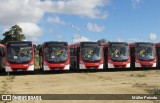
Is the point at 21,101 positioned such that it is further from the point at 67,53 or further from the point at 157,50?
the point at 157,50

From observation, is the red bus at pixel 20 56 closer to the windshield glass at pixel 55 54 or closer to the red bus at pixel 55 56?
the red bus at pixel 55 56

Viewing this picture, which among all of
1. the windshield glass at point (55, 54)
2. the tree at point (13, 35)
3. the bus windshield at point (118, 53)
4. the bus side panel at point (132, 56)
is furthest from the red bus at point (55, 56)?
the tree at point (13, 35)

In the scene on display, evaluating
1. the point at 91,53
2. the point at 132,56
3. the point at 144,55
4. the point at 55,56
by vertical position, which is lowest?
the point at 132,56

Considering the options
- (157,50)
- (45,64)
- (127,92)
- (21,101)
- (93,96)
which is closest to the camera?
(21,101)

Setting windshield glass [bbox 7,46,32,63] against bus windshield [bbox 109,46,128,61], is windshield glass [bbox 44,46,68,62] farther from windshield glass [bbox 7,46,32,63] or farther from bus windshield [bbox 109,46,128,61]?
bus windshield [bbox 109,46,128,61]

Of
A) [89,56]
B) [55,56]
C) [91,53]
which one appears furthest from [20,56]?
[91,53]

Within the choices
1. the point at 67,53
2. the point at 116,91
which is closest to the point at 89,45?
the point at 67,53

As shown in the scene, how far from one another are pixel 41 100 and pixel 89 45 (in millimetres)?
21461

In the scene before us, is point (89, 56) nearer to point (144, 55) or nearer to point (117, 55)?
point (117, 55)

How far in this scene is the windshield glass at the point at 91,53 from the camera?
122 ft

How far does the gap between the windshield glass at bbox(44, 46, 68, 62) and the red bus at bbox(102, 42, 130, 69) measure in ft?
14.9

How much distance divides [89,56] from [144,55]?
555 centimetres

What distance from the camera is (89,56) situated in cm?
3738

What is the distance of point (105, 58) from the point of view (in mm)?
40281
